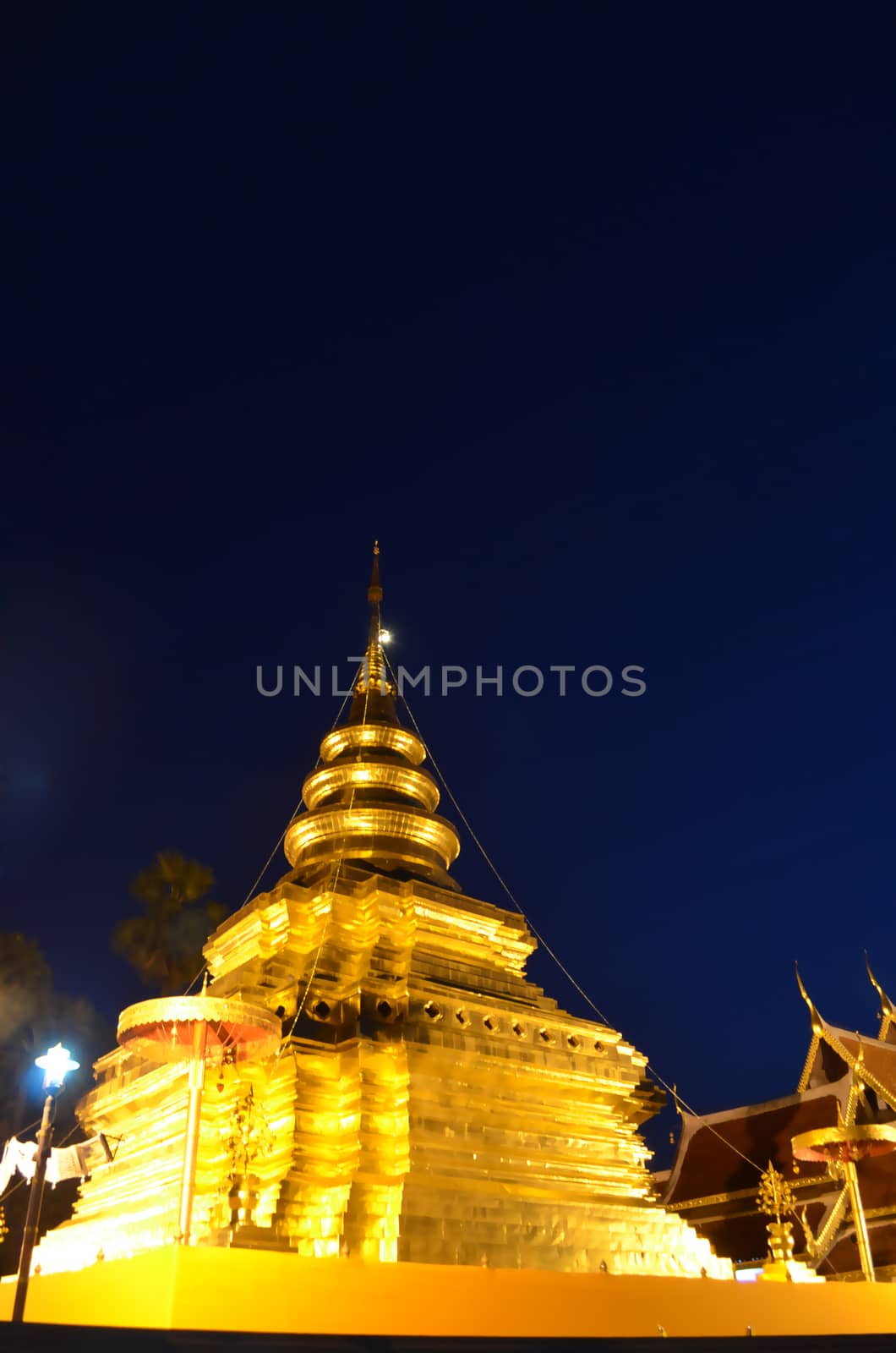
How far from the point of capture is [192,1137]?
8.80m

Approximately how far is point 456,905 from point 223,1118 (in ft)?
14.4

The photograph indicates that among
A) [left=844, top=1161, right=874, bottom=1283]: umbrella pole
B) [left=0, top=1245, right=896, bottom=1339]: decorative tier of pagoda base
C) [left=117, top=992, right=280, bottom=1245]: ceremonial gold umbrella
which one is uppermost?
[left=117, top=992, right=280, bottom=1245]: ceremonial gold umbrella

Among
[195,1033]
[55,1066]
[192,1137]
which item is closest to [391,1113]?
[195,1033]

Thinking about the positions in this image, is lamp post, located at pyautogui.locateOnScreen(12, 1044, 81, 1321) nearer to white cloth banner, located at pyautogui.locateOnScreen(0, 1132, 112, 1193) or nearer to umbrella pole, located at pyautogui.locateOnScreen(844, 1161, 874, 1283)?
white cloth banner, located at pyautogui.locateOnScreen(0, 1132, 112, 1193)

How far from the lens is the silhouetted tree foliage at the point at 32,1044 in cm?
2125

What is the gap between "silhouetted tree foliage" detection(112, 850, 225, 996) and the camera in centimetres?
2494

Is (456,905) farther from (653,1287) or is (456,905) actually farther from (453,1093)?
(653,1287)

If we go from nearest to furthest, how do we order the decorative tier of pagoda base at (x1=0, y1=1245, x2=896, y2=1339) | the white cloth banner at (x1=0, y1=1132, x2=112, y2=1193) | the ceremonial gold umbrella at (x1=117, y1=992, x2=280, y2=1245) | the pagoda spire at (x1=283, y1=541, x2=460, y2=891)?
the decorative tier of pagoda base at (x1=0, y1=1245, x2=896, y2=1339), the ceremonial gold umbrella at (x1=117, y1=992, x2=280, y2=1245), the white cloth banner at (x1=0, y1=1132, x2=112, y2=1193), the pagoda spire at (x1=283, y1=541, x2=460, y2=891)

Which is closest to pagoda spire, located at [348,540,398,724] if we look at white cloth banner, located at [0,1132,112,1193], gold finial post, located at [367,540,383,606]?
gold finial post, located at [367,540,383,606]

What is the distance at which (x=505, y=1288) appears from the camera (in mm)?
9422

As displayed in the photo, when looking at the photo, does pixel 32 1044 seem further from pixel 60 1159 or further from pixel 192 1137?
pixel 192 1137

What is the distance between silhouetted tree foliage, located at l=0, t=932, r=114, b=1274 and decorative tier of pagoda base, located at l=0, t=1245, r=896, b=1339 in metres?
11.8

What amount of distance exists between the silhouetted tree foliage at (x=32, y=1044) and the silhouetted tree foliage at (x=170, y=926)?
5.43 feet

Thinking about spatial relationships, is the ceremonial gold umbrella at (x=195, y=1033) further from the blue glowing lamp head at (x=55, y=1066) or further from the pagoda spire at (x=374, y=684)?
the pagoda spire at (x=374, y=684)
